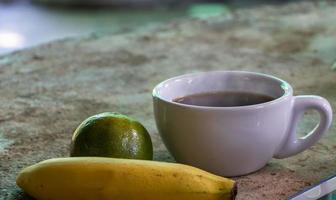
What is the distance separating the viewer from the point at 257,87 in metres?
0.72

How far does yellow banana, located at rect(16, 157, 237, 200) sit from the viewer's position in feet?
1.81

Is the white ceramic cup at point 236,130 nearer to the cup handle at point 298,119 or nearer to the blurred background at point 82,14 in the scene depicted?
the cup handle at point 298,119

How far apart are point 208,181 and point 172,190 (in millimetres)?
33

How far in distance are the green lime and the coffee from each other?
3.1 inches

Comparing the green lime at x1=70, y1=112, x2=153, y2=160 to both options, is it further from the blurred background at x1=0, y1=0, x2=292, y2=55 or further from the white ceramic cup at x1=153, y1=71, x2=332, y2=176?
the blurred background at x1=0, y1=0, x2=292, y2=55

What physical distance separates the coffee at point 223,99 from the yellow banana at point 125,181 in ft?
0.48

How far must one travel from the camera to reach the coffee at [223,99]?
0.70m

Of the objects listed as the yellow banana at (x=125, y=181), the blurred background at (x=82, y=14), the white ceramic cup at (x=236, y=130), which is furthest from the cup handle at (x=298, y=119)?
the blurred background at (x=82, y=14)

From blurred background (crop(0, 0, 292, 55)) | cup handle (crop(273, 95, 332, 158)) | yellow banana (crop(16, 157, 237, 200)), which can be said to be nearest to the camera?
yellow banana (crop(16, 157, 237, 200))

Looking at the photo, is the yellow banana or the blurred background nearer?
the yellow banana

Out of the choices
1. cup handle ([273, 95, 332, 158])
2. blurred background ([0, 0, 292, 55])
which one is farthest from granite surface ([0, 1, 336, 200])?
blurred background ([0, 0, 292, 55])

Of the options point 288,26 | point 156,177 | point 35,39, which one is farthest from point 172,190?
point 35,39

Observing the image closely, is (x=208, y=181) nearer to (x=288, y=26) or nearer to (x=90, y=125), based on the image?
(x=90, y=125)

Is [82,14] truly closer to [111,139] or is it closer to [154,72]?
[154,72]
